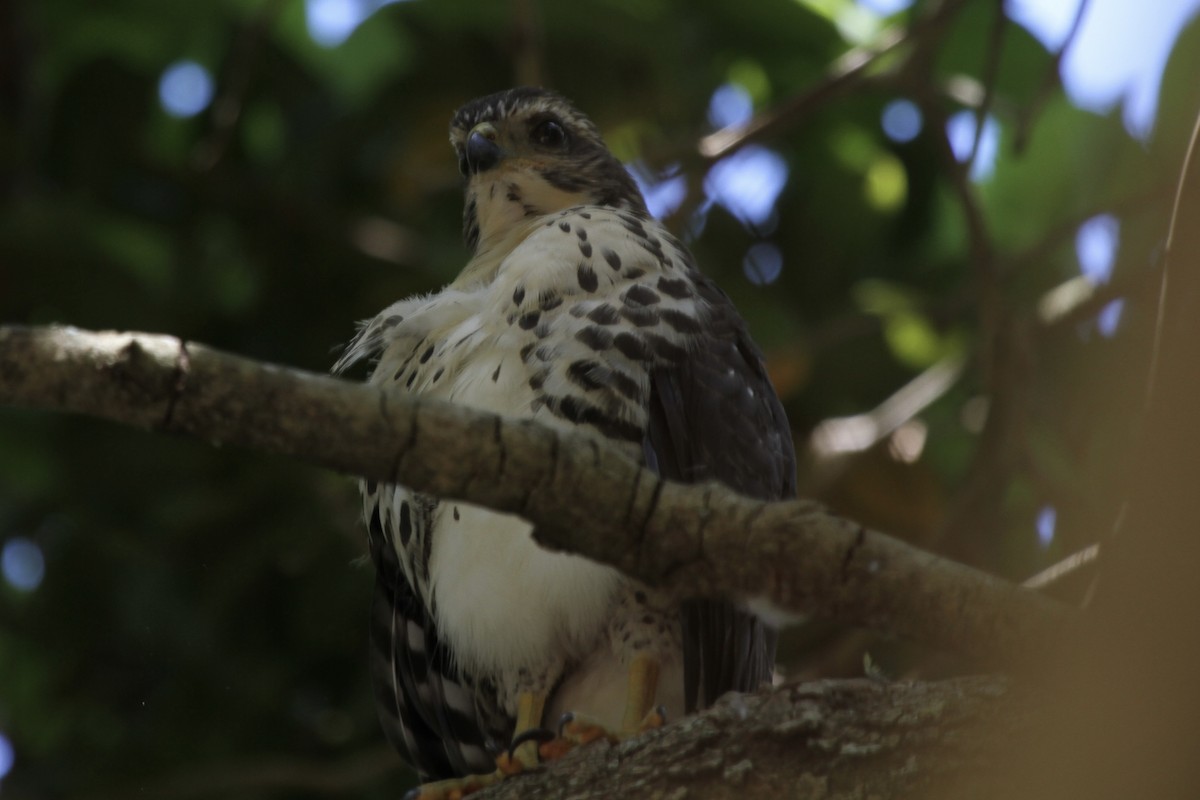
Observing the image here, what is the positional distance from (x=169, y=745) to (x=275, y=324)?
1.81 meters

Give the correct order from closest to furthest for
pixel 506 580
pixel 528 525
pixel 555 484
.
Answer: pixel 555 484 < pixel 528 525 < pixel 506 580

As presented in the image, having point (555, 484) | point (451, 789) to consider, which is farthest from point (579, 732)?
point (555, 484)

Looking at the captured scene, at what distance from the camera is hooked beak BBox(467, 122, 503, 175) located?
4836 millimetres

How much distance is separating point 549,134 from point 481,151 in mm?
294

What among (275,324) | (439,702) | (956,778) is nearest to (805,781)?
(956,778)

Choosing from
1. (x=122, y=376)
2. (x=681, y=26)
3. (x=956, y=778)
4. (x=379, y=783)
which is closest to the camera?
(x=122, y=376)

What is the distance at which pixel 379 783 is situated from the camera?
5820 mm

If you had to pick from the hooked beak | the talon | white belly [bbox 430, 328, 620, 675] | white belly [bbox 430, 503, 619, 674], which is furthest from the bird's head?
the talon

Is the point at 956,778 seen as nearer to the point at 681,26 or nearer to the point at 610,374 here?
the point at 610,374

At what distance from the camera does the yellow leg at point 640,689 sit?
11.9 feet

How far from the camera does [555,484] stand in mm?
2121

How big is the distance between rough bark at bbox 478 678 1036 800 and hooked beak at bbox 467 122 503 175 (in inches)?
96.7

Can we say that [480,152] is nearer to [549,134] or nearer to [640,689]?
[549,134]

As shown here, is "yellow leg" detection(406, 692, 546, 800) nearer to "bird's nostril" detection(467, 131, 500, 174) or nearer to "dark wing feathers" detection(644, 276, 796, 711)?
"dark wing feathers" detection(644, 276, 796, 711)
